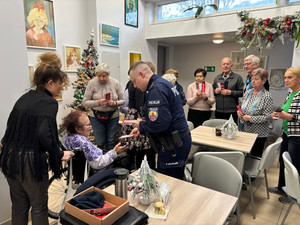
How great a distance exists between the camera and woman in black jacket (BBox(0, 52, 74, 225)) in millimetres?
1416

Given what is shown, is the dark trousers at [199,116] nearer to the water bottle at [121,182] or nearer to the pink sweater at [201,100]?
the pink sweater at [201,100]

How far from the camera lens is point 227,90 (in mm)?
3424

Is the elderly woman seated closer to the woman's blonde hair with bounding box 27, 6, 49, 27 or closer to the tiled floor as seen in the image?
the tiled floor

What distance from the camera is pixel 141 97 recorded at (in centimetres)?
251

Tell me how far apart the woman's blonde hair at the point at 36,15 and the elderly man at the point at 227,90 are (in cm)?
323

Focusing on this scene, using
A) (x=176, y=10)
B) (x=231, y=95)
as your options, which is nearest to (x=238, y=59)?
(x=176, y=10)

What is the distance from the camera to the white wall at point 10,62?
6.39 ft

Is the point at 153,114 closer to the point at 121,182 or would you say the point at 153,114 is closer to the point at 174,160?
the point at 174,160

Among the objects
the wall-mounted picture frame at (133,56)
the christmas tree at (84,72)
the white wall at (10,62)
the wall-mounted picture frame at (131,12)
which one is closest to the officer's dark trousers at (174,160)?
the white wall at (10,62)

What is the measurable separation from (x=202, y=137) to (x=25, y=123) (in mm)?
2034

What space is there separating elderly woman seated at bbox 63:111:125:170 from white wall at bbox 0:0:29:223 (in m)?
0.68

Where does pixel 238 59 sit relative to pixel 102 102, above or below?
above

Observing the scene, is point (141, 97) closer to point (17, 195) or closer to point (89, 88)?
point (89, 88)

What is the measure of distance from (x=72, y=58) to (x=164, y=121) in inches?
131
